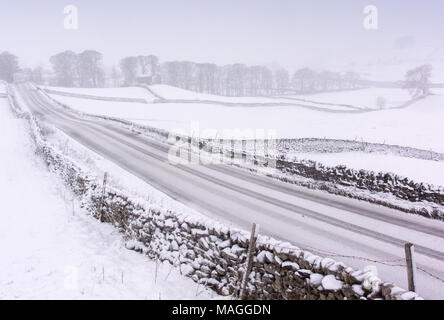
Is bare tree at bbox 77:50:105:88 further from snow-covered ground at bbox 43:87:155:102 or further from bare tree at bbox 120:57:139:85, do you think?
snow-covered ground at bbox 43:87:155:102

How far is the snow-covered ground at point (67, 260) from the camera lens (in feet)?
23.7

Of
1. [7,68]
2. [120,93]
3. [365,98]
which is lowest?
[365,98]

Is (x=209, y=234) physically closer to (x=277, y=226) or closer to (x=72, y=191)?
(x=277, y=226)

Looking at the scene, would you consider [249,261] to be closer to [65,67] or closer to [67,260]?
[67,260]

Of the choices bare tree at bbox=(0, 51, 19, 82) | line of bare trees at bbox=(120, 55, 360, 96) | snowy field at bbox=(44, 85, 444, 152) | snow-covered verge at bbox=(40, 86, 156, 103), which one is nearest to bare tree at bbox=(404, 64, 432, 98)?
snowy field at bbox=(44, 85, 444, 152)

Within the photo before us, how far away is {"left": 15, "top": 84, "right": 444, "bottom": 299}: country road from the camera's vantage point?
870cm

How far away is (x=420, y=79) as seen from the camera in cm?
8981

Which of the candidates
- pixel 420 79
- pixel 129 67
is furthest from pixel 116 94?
pixel 420 79

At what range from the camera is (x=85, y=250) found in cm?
952

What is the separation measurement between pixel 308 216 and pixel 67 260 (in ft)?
28.3

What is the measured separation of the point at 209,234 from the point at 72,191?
398 inches

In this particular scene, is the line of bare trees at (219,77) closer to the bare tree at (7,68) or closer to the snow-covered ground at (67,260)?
the bare tree at (7,68)

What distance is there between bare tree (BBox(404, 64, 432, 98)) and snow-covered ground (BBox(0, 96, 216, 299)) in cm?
9868

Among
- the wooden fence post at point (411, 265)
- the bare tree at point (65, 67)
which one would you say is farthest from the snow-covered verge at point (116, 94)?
the wooden fence post at point (411, 265)
